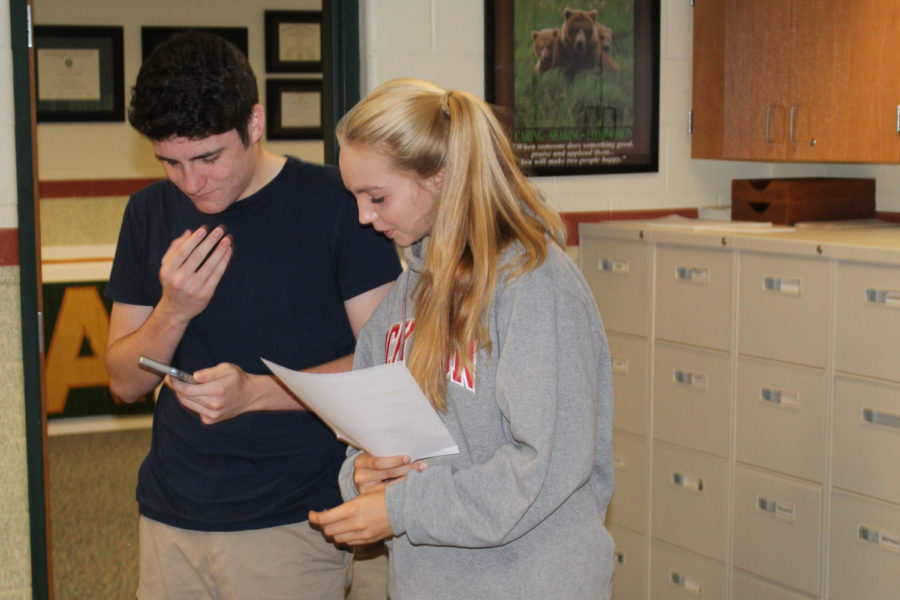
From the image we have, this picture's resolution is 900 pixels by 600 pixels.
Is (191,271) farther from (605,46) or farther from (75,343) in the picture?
(75,343)

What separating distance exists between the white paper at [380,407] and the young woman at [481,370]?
0.08 feet

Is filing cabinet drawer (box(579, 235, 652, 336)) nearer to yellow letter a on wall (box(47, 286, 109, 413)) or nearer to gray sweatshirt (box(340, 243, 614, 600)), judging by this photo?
gray sweatshirt (box(340, 243, 614, 600))

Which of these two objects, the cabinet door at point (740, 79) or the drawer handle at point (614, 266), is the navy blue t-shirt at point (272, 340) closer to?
the drawer handle at point (614, 266)

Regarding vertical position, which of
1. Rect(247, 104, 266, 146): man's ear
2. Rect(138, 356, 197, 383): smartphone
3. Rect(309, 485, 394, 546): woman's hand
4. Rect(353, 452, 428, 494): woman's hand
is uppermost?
Rect(247, 104, 266, 146): man's ear

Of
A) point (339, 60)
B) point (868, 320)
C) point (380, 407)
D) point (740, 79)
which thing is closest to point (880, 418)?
point (868, 320)

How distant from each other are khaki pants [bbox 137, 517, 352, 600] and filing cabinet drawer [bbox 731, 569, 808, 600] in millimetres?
1355

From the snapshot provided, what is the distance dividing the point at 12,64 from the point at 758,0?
2.11 metres

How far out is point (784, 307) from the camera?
264 centimetres

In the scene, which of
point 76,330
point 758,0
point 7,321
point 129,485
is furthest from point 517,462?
point 76,330

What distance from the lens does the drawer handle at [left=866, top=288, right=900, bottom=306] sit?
2373 millimetres

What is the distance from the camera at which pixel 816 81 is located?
2969 mm

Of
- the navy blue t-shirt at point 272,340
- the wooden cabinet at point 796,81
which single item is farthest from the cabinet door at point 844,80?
the navy blue t-shirt at point 272,340

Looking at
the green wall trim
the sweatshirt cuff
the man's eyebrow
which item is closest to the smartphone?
the man's eyebrow

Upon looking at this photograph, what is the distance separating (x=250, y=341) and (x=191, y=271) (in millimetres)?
171
